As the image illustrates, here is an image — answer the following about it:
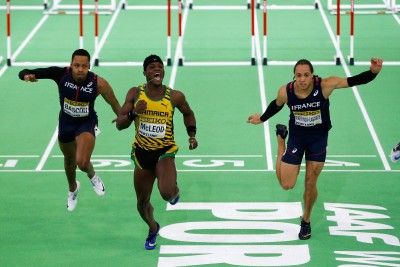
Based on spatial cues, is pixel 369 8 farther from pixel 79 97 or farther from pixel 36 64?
pixel 79 97

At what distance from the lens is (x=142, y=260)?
13.8 meters

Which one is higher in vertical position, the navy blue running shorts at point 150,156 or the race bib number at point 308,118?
the race bib number at point 308,118

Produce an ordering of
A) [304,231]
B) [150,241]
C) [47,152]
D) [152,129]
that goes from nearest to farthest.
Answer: [152,129] → [150,241] → [304,231] → [47,152]

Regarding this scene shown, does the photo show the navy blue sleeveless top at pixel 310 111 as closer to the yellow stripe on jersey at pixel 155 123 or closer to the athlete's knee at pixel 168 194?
the yellow stripe on jersey at pixel 155 123

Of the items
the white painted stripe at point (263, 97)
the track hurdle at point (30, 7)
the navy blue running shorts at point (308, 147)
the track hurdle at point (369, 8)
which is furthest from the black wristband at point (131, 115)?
the track hurdle at point (30, 7)

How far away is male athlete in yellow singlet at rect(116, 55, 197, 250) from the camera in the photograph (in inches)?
524

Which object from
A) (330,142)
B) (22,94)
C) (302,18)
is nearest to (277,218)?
(330,142)

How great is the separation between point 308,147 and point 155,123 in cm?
205

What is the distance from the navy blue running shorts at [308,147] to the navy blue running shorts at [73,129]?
2.55 meters

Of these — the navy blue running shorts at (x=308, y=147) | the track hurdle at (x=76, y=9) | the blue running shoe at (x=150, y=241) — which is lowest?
the blue running shoe at (x=150, y=241)

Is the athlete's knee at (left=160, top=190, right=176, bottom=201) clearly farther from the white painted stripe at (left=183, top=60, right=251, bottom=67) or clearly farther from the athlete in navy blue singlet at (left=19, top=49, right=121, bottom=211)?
the white painted stripe at (left=183, top=60, right=251, bottom=67)

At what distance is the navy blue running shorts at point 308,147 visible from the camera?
14141mm

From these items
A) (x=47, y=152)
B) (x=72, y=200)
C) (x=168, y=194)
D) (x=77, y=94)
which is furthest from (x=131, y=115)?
(x=47, y=152)

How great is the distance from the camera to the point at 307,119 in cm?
1403
